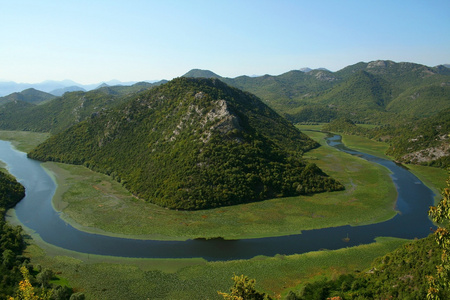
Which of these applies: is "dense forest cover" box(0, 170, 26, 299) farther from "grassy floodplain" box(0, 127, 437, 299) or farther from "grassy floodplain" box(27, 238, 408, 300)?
"grassy floodplain" box(27, 238, 408, 300)

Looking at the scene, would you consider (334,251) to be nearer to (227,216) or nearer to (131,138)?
(227,216)

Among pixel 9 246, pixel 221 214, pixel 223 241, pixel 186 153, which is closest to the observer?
pixel 9 246

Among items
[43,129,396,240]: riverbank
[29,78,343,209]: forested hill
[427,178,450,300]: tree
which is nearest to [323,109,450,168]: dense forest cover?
[43,129,396,240]: riverbank

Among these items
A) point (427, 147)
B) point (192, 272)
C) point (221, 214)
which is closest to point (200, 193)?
point (221, 214)

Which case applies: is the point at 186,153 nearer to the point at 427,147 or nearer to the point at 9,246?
the point at 9,246

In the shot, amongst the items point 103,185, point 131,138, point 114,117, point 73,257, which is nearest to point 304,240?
point 73,257

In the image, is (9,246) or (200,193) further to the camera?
(200,193)
